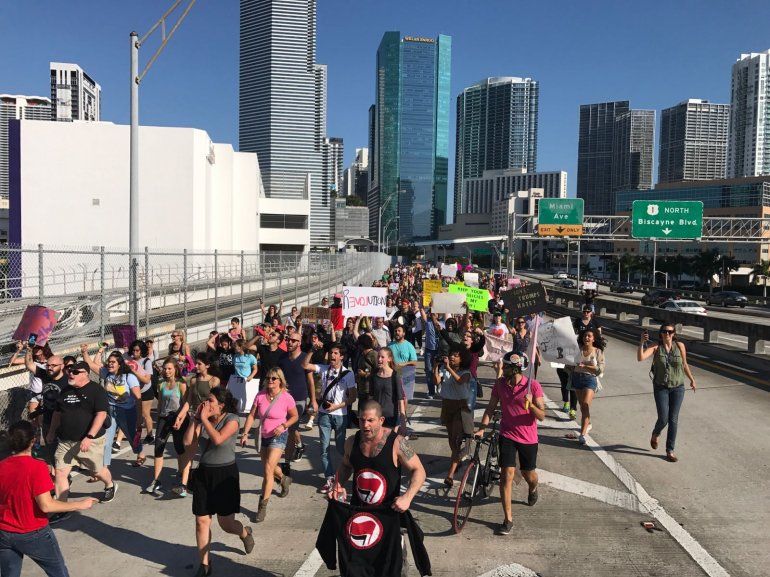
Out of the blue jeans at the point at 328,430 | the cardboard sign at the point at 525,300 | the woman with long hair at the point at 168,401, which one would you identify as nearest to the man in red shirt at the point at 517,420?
the blue jeans at the point at 328,430

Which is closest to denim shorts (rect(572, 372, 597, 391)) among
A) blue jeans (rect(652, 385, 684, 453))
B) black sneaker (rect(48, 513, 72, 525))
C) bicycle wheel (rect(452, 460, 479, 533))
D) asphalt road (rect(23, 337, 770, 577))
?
asphalt road (rect(23, 337, 770, 577))

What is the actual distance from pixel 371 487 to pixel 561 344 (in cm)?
616

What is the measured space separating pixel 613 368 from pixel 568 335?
23.6ft

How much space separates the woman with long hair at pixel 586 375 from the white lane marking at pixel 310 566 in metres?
5.00

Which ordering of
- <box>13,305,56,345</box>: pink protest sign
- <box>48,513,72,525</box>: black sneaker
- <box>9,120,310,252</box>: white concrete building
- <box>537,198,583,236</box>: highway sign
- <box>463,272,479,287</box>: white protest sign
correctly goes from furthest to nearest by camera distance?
<box>537,198,583,236</box>: highway sign < <box>9,120,310,252</box>: white concrete building < <box>463,272,479,287</box>: white protest sign < <box>13,305,56,345</box>: pink protest sign < <box>48,513,72,525</box>: black sneaker

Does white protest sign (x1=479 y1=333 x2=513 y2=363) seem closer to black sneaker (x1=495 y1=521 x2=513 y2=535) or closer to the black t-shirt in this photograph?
black sneaker (x1=495 y1=521 x2=513 y2=535)

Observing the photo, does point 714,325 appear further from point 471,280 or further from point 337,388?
point 337,388

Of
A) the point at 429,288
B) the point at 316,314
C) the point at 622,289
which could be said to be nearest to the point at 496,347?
the point at 316,314

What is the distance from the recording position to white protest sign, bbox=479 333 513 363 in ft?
39.4

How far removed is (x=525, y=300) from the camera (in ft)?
37.5

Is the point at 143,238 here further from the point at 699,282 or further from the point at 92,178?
the point at 699,282

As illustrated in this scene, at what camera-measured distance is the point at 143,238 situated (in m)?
40.8

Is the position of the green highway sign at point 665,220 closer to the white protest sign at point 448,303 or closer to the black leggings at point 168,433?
the white protest sign at point 448,303

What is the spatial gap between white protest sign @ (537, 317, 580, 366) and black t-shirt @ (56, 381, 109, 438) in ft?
21.2
